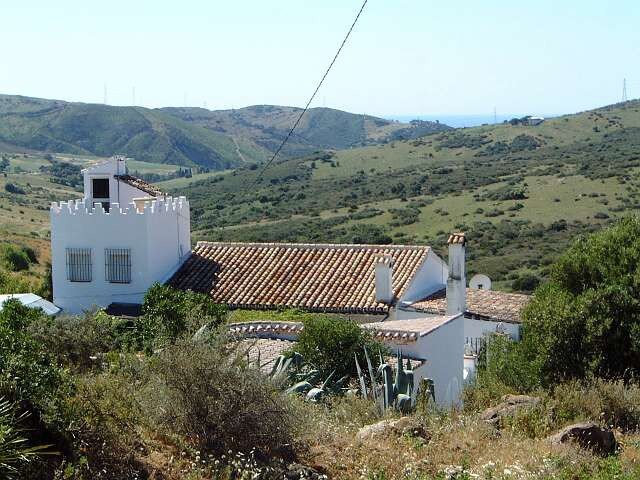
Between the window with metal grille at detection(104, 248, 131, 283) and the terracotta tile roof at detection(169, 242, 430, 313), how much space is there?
1.32 metres

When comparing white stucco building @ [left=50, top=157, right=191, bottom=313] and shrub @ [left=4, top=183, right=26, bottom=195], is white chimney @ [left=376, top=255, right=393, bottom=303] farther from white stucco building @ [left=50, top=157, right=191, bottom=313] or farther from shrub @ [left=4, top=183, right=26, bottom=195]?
shrub @ [left=4, top=183, right=26, bottom=195]

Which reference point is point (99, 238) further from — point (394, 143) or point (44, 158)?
point (44, 158)

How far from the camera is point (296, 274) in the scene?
25.3 m

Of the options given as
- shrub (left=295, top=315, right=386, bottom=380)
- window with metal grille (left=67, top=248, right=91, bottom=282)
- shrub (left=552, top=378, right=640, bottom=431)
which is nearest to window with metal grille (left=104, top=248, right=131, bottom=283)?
window with metal grille (left=67, top=248, right=91, bottom=282)

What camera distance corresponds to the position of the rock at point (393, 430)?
9.77 m

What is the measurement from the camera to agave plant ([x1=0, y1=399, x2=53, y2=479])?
7.21 meters

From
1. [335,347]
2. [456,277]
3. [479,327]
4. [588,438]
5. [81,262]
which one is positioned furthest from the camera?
[81,262]

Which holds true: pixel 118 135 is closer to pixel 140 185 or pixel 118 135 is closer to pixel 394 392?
pixel 140 185

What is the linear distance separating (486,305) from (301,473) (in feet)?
55.8

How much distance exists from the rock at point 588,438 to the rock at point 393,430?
1.38 meters

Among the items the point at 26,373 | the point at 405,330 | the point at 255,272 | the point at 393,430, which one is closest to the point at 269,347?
the point at 405,330

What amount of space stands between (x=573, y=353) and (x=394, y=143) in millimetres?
102674

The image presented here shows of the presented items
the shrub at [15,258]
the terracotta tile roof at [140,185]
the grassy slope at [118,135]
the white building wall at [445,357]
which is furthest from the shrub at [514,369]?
the grassy slope at [118,135]

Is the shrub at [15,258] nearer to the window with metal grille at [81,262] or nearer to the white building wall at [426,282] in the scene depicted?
the window with metal grille at [81,262]
